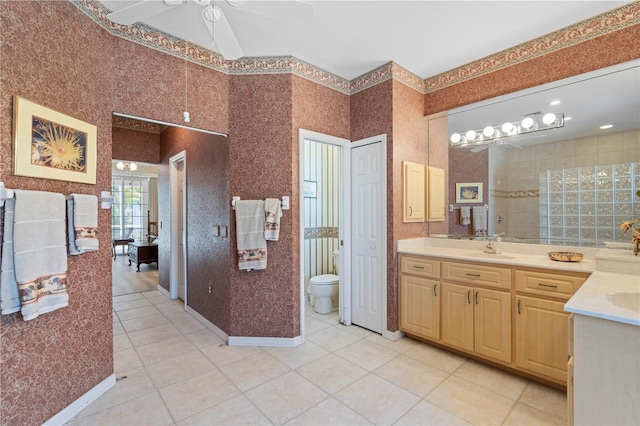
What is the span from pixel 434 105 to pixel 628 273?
2.17m

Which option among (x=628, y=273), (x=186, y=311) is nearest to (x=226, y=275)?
(x=186, y=311)

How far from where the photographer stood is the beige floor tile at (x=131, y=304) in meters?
3.89

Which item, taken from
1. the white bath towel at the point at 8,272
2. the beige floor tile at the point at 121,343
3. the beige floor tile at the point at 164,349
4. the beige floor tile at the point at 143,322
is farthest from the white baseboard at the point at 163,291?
the white bath towel at the point at 8,272

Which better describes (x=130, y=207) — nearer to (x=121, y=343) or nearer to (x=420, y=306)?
(x=121, y=343)

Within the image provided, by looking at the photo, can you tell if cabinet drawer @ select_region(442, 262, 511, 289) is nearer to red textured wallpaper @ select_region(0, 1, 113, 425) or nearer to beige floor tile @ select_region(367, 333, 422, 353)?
beige floor tile @ select_region(367, 333, 422, 353)

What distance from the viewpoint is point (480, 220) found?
2.88 m

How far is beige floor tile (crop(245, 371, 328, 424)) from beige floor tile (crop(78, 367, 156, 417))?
0.78 meters

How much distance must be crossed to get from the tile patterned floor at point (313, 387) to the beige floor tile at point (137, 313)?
27.7 inches

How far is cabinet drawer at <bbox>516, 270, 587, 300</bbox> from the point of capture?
197 cm

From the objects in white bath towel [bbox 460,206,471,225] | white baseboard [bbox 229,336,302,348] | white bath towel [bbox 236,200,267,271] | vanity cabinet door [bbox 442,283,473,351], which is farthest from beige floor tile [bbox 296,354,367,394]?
white bath towel [bbox 460,206,471,225]

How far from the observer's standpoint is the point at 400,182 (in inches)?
117

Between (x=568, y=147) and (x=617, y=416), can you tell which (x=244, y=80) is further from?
(x=617, y=416)

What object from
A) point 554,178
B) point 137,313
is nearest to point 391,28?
point 554,178

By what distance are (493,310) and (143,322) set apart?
11.9ft
